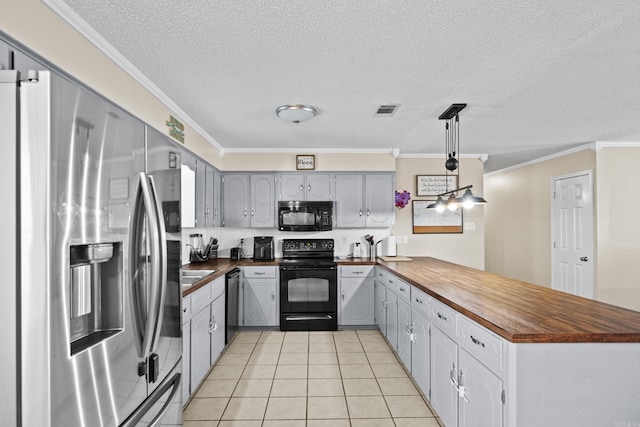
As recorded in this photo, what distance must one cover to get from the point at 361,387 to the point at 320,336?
125cm

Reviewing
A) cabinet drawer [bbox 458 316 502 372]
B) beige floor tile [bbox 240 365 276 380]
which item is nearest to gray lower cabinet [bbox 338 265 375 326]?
beige floor tile [bbox 240 365 276 380]

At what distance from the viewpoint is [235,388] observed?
2736 mm

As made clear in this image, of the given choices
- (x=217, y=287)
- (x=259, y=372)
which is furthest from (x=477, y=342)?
(x=217, y=287)

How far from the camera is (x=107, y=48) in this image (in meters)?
1.89

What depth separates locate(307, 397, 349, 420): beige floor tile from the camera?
2.35 meters

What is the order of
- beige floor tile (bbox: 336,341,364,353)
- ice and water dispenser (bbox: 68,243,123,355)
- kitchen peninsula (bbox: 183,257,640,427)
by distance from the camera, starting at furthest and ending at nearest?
beige floor tile (bbox: 336,341,364,353) → kitchen peninsula (bbox: 183,257,640,427) → ice and water dispenser (bbox: 68,243,123,355)

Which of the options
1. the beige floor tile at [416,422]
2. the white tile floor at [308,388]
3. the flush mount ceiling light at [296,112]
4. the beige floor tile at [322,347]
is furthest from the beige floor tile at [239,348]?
the flush mount ceiling light at [296,112]

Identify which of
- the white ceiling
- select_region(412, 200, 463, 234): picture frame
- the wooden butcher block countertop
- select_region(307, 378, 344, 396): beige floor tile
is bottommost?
select_region(307, 378, 344, 396): beige floor tile

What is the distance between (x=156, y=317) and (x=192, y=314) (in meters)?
1.26

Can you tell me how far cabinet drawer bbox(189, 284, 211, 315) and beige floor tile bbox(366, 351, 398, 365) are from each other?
1677 mm

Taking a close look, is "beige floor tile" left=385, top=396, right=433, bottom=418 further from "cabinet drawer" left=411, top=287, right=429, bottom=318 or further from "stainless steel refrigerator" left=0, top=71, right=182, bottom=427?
"stainless steel refrigerator" left=0, top=71, right=182, bottom=427

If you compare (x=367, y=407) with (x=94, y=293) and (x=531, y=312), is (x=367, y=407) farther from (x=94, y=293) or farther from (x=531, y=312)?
(x=94, y=293)

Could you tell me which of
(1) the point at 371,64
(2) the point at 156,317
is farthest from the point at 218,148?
(2) the point at 156,317

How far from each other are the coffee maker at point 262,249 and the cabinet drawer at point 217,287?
1069mm
